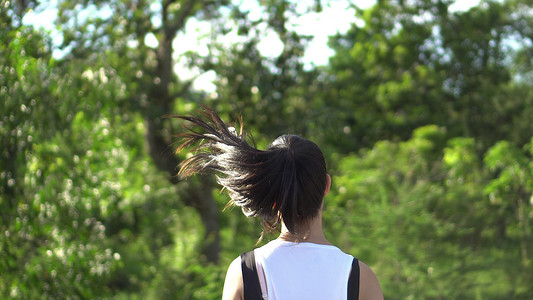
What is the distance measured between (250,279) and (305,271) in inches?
6.5

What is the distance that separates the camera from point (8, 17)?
143 inches

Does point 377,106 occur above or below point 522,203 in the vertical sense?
below

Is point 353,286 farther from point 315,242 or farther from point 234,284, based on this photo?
point 234,284

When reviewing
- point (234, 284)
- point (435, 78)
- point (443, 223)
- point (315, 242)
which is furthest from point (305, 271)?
point (435, 78)

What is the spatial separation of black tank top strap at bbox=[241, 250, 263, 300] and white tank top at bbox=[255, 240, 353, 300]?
22 millimetres

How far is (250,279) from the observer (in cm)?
174

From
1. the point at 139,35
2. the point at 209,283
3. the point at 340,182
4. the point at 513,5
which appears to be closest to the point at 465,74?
the point at 513,5

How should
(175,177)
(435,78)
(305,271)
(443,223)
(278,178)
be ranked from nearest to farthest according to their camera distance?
(305,271)
(278,178)
(443,223)
(175,177)
(435,78)

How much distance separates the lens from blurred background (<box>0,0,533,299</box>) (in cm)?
388

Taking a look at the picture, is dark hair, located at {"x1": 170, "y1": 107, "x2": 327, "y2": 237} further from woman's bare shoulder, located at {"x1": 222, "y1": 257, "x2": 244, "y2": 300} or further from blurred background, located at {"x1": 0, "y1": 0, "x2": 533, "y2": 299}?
blurred background, located at {"x1": 0, "y1": 0, "x2": 533, "y2": 299}

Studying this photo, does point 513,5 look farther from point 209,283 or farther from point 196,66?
point 209,283

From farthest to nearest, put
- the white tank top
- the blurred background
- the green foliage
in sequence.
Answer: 1. the green foliage
2. the blurred background
3. the white tank top

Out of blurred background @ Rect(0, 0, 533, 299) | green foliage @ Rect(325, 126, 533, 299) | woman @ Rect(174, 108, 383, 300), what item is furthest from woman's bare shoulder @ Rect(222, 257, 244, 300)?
green foliage @ Rect(325, 126, 533, 299)

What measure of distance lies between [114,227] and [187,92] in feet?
7.53
